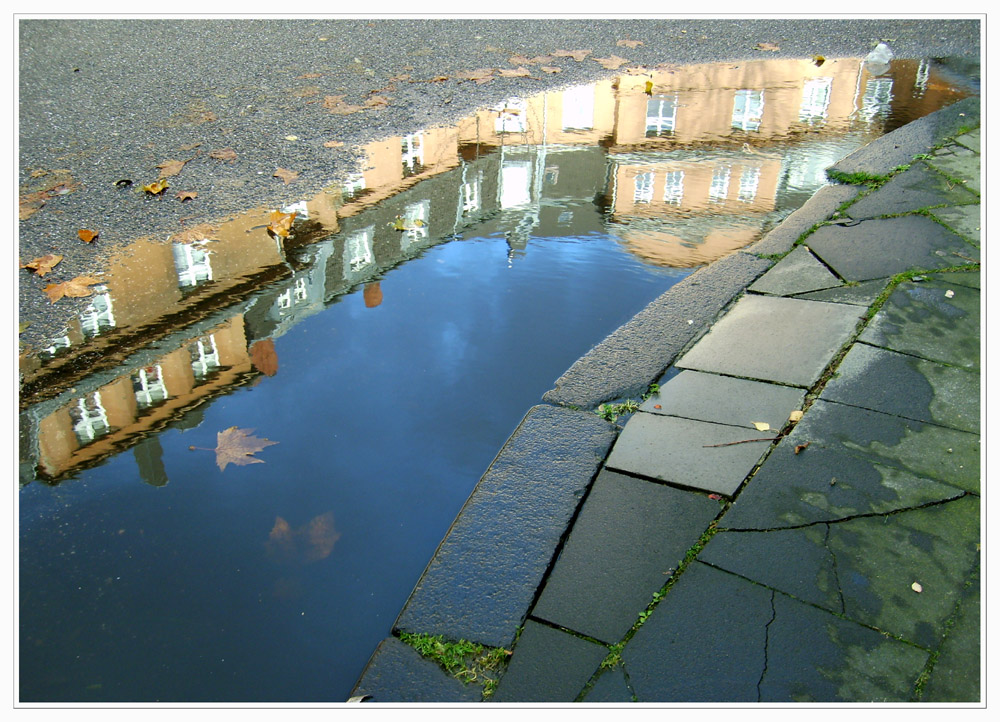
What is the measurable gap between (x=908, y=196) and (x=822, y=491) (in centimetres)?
344

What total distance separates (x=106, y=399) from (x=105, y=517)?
2.51 ft

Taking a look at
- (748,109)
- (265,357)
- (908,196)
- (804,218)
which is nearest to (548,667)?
(265,357)

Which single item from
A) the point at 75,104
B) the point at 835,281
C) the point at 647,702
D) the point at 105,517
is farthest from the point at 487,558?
the point at 75,104

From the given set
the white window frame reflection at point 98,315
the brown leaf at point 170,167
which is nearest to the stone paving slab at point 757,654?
the white window frame reflection at point 98,315

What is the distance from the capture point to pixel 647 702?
2037 mm

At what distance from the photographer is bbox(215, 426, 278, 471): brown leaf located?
2.97 meters

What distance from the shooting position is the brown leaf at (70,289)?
394cm

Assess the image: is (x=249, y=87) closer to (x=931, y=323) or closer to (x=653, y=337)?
(x=653, y=337)

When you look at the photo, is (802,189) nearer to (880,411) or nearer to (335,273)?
(880,411)

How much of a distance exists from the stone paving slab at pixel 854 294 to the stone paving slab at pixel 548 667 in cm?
265

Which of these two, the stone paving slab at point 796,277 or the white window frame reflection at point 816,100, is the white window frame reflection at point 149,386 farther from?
the white window frame reflection at point 816,100

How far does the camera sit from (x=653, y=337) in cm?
373

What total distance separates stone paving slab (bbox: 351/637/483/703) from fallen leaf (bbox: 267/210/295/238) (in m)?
3.14

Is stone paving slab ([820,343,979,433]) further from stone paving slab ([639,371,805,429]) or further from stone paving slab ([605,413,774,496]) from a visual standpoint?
stone paving slab ([605,413,774,496])
